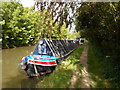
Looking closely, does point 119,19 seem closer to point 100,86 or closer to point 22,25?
point 100,86

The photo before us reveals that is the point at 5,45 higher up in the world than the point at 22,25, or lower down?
lower down

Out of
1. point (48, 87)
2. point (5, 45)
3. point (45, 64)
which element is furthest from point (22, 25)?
point (48, 87)

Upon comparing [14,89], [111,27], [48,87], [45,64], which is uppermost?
[111,27]

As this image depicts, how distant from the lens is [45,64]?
9.26 meters

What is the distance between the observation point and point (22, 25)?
28812 mm

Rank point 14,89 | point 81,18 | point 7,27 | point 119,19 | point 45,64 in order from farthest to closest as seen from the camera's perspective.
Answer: point 7,27 → point 81,18 → point 45,64 → point 14,89 → point 119,19

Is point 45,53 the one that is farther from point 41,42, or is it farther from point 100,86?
point 100,86

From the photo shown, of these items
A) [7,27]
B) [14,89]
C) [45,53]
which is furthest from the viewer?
[7,27]

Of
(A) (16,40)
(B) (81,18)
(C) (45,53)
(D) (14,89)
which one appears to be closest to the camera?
(D) (14,89)

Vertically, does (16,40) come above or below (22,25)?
below

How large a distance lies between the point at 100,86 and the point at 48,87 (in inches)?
111

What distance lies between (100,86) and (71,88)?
1.55 m

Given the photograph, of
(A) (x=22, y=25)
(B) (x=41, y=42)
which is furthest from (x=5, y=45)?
(B) (x=41, y=42)

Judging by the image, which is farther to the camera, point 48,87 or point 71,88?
point 48,87
